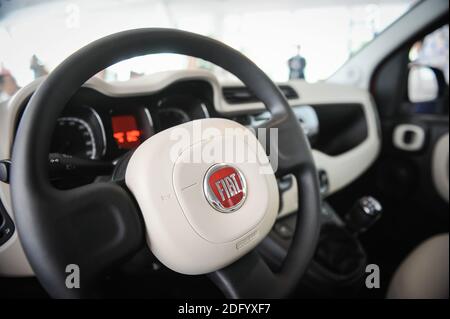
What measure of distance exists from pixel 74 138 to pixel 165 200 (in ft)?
1.24

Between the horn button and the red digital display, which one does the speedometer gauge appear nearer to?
the red digital display

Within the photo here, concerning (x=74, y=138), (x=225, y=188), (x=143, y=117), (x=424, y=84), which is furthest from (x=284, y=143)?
(x=424, y=84)

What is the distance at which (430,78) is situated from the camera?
64.6 inches

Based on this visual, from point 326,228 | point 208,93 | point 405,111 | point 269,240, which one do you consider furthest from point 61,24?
point 405,111

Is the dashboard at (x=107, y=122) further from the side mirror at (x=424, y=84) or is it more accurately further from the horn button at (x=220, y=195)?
the side mirror at (x=424, y=84)

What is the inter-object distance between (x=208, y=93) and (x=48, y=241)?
0.64 m

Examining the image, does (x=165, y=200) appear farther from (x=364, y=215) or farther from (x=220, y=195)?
(x=364, y=215)

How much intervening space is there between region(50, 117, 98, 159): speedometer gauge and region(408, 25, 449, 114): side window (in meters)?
1.46

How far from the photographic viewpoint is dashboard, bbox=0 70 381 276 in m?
0.58


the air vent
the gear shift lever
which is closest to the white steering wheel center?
the air vent

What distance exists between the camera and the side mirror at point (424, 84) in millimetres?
1564

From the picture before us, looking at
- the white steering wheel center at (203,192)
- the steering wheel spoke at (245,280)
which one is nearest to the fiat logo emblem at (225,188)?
the white steering wheel center at (203,192)

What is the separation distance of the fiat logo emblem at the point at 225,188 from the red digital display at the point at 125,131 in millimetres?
310

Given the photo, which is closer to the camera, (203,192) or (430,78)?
(203,192)
